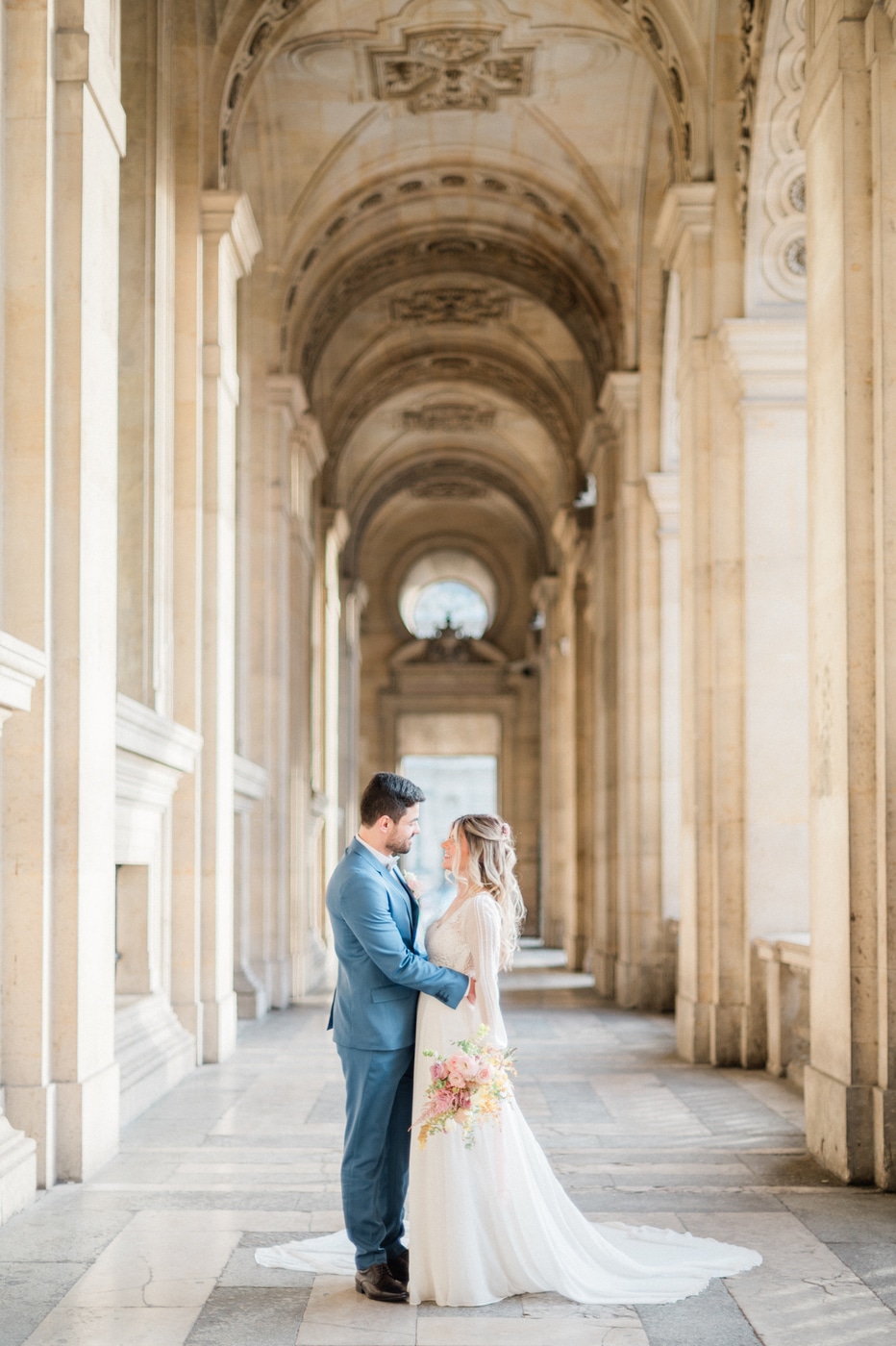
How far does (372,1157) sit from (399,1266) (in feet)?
1.43

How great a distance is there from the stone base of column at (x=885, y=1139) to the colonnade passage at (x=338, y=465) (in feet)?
0.06

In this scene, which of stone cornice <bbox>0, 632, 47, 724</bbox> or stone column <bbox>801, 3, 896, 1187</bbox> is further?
stone column <bbox>801, 3, 896, 1187</bbox>

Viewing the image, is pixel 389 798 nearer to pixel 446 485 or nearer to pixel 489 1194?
pixel 489 1194

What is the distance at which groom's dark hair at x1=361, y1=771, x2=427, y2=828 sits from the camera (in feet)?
18.2

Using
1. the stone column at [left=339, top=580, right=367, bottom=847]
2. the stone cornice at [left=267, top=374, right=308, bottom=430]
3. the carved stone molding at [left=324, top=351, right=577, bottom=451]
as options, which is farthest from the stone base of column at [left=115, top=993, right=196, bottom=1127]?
the stone column at [left=339, top=580, right=367, bottom=847]

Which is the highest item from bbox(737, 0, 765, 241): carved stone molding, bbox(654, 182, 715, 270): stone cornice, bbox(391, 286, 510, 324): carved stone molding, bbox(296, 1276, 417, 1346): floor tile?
bbox(391, 286, 510, 324): carved stone molding

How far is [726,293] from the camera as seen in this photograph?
40.3 ft

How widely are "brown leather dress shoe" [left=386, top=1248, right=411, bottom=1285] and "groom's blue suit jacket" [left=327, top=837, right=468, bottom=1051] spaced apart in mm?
765

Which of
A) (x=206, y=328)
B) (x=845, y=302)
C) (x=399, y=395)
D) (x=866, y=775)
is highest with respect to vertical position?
(x=399, y=395)

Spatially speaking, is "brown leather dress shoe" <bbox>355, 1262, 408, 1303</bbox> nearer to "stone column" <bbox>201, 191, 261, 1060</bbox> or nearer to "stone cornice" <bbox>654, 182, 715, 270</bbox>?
"stone column" <bbox>201, 191, 261, 1060</bbox>

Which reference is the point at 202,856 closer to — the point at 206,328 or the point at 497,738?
the point at 206,328

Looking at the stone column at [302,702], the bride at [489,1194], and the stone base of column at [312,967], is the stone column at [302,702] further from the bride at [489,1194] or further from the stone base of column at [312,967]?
the bride at [489,1194]

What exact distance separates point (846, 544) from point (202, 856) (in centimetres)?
663

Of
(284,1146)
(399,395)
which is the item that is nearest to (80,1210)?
(284,1146)
